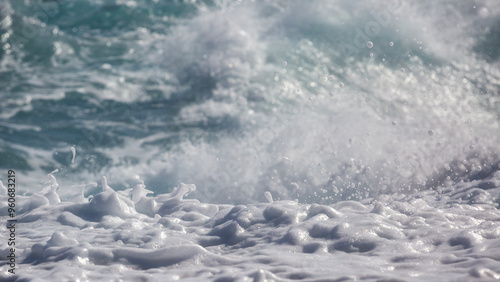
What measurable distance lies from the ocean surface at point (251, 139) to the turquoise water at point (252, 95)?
0.11 feet

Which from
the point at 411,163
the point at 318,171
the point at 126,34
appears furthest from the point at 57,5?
the point at 411,163

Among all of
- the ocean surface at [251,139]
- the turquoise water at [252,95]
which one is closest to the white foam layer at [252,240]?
the ocean surface at [251,139]

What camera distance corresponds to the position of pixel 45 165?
259 inches

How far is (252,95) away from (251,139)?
1.53 m

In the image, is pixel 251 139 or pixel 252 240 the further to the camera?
pixel 251 139

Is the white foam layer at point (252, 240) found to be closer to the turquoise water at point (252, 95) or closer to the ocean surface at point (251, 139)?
the ocean surface at point (251, 139)

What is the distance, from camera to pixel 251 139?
6.99m

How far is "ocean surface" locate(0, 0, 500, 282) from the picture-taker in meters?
3.26

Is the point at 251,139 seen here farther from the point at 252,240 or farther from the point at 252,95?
the point at 252,240

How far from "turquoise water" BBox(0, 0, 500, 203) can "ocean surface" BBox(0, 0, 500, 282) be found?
0.11 ft

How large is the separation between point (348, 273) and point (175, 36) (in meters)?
8.12

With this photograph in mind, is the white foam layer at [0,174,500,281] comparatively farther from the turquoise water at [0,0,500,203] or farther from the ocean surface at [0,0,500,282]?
the turquoise water at [0,0,500,203]

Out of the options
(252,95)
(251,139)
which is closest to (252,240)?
(251,139)

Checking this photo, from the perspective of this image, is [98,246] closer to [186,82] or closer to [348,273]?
[348,273]
